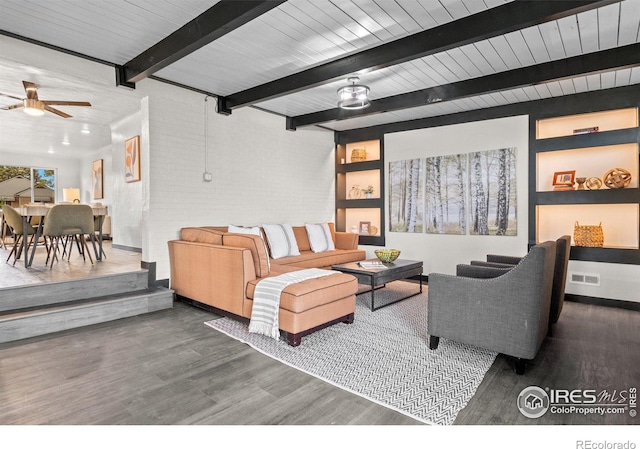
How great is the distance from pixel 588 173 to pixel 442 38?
322cm

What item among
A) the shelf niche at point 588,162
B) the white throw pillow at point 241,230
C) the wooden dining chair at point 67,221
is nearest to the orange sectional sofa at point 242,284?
the white throw pillow at point 241,230

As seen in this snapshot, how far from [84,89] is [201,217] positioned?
2290 mm

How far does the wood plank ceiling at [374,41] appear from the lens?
8.97 ft

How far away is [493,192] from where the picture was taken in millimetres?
5234

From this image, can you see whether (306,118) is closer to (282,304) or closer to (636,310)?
(282,304)

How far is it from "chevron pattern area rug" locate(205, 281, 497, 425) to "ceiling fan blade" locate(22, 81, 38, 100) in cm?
368

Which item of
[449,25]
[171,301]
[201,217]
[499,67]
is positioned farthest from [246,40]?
[171,301]

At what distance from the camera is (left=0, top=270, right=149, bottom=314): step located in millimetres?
3346

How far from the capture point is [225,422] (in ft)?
6.29

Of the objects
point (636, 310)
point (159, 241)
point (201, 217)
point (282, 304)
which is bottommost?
point (636, 310)

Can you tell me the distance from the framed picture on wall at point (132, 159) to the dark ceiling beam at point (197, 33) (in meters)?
1.68

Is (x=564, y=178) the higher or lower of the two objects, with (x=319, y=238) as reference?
higher

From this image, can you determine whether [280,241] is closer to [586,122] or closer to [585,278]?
[585,278]

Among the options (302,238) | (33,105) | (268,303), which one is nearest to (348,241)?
(302,238)
